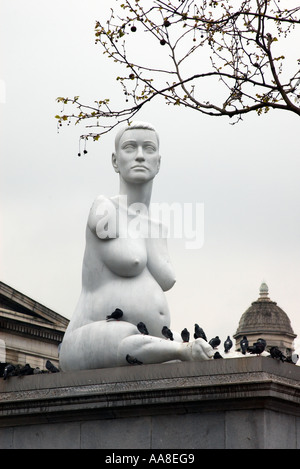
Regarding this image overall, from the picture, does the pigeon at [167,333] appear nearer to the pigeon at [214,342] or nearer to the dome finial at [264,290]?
the pigeon at [214,342]

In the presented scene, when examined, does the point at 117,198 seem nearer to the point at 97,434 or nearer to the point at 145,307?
the point at 145,307

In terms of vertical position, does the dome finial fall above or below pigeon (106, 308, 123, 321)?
above

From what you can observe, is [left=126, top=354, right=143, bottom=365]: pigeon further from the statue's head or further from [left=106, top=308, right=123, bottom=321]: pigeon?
the statue's head

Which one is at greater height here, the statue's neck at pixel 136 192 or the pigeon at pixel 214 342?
the statue's neck at pixel 136 192

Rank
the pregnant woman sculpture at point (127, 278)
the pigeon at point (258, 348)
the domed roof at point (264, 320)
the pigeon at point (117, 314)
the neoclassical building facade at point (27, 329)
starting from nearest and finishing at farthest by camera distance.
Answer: the pigeon at point (258, 348) → the pregnant woman sculpture at point (127, 278) → the pigeon at point (117, 314) → the neoclassical building facade at point (27, 329) → the domed roof at point (264, 320)

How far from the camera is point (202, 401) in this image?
1689 cm

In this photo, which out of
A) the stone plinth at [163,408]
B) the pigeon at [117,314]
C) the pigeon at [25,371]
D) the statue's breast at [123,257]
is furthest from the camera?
the statue's breast at [123,257]

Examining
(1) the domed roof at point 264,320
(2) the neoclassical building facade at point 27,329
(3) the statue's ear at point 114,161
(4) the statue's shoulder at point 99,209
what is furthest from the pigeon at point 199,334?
(1) the domed roof at point 264,320

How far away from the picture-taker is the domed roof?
6746cm

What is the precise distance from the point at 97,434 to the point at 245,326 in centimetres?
5170

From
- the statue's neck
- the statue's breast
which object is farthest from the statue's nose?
the statue's breast

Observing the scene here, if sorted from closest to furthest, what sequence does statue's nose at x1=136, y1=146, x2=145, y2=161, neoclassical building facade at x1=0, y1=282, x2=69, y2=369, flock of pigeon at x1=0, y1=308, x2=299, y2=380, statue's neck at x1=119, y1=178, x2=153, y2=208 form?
flock of pigeon at x1=0, y1=308, x2=299, y2=380 → statue's nose at x1=136, y1=146, x2=145, y2=161 → statue's neck at x1=119, y1=178, x2=153, y2=208 → neoclassical building facade at x1=0, y1=282, x2=69, y2=369

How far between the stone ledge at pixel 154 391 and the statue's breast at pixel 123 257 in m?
1.70

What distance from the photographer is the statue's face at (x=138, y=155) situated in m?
19.5
